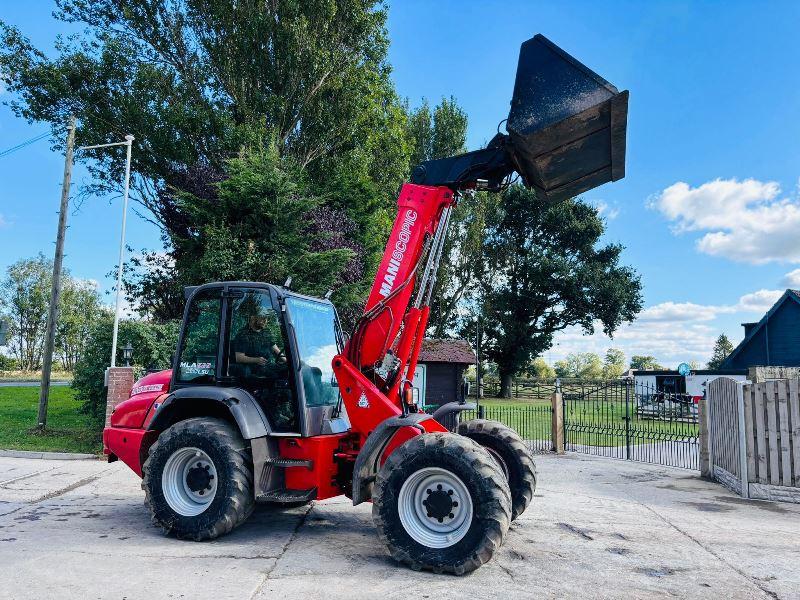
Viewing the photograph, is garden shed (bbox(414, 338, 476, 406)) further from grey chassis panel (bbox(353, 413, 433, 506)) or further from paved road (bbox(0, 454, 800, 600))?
grey chassis panel (bbox(353, 413, 433, 506))

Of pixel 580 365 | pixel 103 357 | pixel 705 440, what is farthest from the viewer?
pixel 580 365

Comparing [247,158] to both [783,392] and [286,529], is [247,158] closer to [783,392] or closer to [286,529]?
[286,529]

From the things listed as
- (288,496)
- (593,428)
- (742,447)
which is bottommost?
(593,428)

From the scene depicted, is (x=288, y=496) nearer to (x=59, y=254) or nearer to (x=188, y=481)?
(x=188, y=481)

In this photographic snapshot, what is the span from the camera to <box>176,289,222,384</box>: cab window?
20.9 ft

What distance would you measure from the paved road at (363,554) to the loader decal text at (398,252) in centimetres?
259

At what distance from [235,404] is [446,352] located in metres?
14.9

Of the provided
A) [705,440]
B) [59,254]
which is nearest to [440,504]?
[705,440]

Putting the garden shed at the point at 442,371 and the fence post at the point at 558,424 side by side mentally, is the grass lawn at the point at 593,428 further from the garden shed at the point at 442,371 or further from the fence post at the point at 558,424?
the garden shed at the point at 442,371

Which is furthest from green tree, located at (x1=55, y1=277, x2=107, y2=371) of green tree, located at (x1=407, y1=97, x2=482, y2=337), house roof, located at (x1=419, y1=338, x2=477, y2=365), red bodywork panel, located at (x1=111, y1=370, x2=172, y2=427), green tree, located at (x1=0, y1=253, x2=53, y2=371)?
red bodywork panel, located at (x1=111, y1=370, x2=172, y2=427)

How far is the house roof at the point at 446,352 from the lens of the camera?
19.8m

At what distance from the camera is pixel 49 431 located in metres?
14.5

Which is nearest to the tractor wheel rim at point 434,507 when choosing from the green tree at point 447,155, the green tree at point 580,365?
the green tree at point 447,155

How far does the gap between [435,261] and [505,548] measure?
2.93 metres
